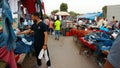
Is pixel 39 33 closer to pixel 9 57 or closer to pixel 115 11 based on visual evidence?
pixel 9 57

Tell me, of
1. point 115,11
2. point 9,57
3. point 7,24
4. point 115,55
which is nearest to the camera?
point 115,55

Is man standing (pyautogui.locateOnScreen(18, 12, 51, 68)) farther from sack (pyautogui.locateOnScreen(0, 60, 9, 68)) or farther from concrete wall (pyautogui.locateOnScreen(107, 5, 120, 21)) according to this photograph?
concrete wall (pyautogui.locateOnScreen(107, 5, 120, 21))

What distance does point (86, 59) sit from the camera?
9570 mm

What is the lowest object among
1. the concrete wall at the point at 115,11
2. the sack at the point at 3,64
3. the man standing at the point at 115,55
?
the concrete wall at the point at 115,11

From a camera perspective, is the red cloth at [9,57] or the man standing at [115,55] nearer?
the man standing at [115,55]

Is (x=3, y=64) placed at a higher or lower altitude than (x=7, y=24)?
lower

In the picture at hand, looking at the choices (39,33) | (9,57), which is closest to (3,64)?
(9,57)

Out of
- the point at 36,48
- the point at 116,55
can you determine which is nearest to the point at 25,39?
the point at 36,48

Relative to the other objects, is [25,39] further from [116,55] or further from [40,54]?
[116,55]

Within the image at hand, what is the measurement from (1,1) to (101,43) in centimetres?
442

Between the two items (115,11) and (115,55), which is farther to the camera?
(115,11)

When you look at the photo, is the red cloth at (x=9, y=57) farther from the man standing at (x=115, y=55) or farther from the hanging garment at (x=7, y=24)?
the man standing at (x=115, y=55)

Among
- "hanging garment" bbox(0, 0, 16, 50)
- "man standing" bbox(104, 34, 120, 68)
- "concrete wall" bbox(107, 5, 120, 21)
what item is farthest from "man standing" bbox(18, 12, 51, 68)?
"concrete wall" bbox(107, 5, 120, 21)

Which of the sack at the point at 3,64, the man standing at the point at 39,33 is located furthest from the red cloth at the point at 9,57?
the man standing at the point at 39,33
